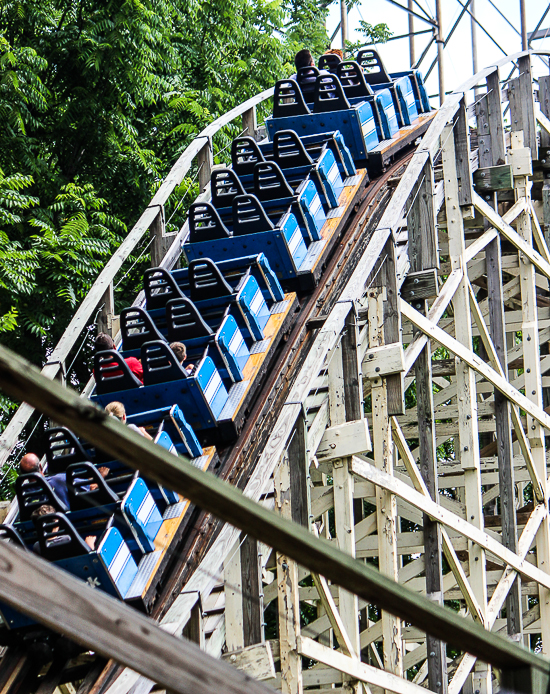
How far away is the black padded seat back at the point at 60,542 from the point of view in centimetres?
543

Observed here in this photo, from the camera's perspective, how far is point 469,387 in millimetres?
8328

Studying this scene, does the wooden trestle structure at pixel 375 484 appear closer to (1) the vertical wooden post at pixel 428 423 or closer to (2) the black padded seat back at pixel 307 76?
(1) the vertical wooden post at pixel 428 423

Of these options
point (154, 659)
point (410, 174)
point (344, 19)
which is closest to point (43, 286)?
point (410, 174)

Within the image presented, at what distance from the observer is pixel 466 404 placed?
8.30 metres

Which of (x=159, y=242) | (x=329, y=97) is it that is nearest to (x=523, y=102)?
Result: (x=329, y=97)

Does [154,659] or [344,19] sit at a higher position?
[154,659]

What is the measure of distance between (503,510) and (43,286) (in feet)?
19.7

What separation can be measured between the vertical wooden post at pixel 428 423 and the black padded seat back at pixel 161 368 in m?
2.09

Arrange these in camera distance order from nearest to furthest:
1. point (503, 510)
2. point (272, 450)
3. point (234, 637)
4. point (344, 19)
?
point (234, 637)
point (272, 450)
point (503, 510)
point (344, 19)

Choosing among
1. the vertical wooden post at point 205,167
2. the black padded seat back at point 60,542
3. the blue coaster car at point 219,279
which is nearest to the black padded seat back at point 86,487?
the black padded seat back at point 60,542

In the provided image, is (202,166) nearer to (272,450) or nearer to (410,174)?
(410,174)

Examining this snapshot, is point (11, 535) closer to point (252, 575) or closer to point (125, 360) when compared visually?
point (252, 575)

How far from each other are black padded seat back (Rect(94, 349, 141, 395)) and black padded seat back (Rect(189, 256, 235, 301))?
47.2 inches

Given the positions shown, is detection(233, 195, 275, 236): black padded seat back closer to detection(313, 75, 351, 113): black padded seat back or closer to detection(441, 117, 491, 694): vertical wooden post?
detection(441, 117, 491, 694): vertical wooden post
